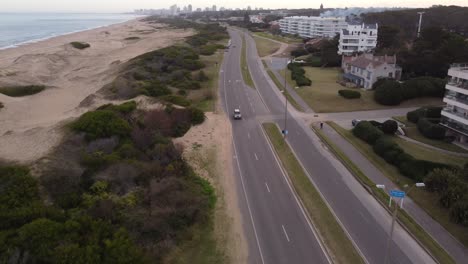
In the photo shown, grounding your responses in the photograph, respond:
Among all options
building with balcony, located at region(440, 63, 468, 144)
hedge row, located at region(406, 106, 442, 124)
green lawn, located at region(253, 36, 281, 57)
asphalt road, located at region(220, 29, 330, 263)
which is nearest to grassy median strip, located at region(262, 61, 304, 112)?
asphalt road, located at region(220, 29, 330, 263)

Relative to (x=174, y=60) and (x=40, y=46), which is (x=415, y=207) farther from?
(x=40, y=46)

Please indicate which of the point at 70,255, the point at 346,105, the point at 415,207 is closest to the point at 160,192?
the point at 70,255

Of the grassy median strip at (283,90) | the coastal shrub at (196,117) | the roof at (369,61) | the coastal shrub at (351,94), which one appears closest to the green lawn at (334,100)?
the coastal shrub at (351,94)

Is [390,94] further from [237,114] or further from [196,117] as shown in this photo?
[196,117]

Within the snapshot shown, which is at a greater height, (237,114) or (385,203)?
(237,114)

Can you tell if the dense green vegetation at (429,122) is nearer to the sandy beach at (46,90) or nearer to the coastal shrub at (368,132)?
the coastal shrub at (368,132)

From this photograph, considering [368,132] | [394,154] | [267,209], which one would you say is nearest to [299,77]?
[368,132]
